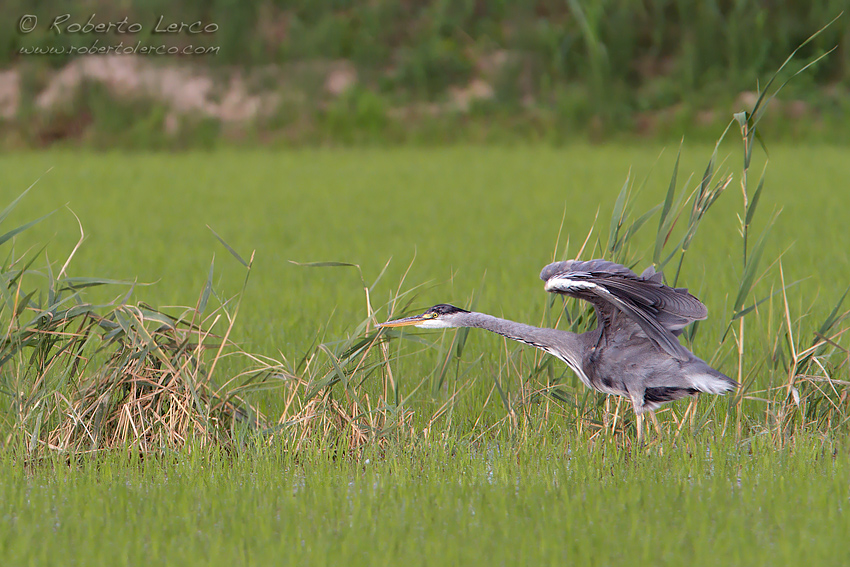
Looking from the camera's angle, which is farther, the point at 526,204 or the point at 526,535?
the point at 526,204

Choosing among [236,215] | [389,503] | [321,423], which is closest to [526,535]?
[389,503]

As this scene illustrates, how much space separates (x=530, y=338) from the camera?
432 centimetres

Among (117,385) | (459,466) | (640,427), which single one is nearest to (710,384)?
(640,427)

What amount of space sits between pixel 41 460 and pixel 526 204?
7.83 m

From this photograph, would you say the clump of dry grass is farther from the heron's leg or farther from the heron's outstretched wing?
the heron's leg

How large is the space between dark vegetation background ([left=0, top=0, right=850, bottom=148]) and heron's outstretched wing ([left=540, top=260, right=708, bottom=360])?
12370 mm

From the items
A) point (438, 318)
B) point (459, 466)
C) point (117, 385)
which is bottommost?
point (117, 385)

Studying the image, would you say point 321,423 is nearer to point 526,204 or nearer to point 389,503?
point 389,503

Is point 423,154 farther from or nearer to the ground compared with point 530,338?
nearer to the ground

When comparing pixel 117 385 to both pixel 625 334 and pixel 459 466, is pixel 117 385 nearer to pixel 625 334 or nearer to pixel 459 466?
pixel 459 466

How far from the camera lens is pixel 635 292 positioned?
395 cm

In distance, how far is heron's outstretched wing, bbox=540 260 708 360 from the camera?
393cm

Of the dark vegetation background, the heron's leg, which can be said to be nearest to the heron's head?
the heron's leg

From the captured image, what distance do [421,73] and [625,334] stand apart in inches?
556
